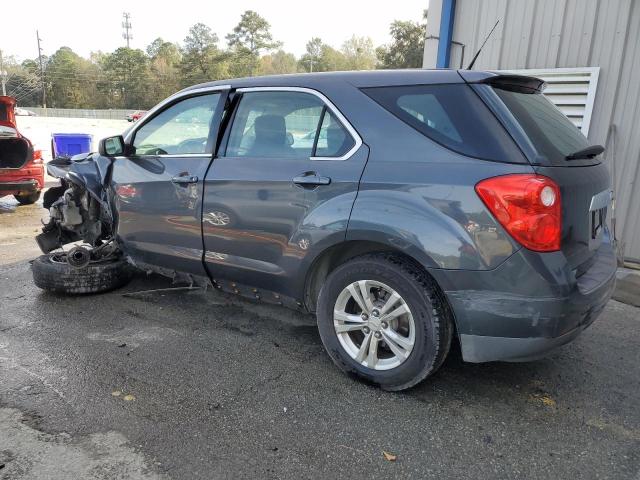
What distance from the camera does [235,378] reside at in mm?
3092

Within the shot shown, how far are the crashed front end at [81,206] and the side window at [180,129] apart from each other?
1.54 feet

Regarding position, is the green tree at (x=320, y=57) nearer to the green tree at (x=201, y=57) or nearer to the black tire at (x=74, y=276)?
Answer: the green tree at (x=201, y=57)

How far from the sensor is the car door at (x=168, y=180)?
363cm

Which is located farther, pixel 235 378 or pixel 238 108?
pixel 238 108

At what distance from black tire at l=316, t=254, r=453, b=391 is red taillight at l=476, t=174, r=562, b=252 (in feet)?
1.75

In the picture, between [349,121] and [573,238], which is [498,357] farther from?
[349,121]

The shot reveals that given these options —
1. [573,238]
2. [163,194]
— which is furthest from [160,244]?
[573,238]

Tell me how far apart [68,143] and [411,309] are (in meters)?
12.3

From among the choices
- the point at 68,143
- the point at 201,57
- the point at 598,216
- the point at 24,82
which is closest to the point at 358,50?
the point at 201,57

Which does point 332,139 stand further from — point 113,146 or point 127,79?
point 127,79

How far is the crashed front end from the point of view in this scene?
4320 millimetres

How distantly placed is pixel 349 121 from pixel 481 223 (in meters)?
1.00

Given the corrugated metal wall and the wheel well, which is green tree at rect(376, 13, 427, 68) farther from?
the wheel well

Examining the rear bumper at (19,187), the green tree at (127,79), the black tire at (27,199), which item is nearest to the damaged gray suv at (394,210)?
the rear bumper at (19,187)
